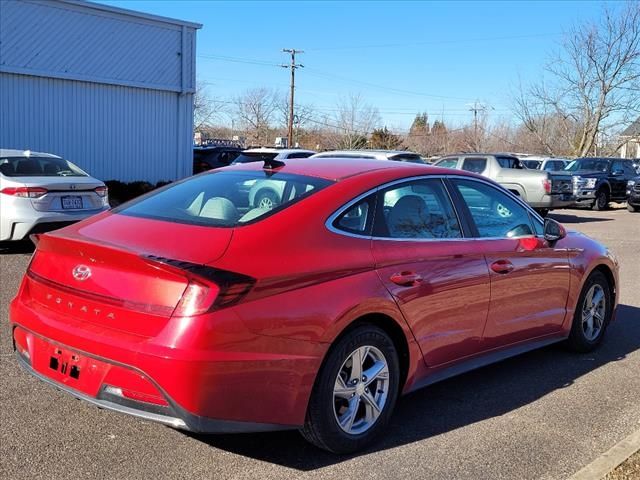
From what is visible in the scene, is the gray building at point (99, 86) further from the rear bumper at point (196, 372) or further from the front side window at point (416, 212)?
the rear bumper at point (196, 372)

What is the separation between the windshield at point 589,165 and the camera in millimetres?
24609

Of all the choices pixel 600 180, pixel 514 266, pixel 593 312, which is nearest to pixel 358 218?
pixel 514 266

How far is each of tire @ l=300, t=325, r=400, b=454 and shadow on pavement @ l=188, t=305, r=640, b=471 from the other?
0.13 m

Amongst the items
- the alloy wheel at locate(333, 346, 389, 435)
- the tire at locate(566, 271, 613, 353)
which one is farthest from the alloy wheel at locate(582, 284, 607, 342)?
the alloy wheel at locate(333, 346, 389, 435)

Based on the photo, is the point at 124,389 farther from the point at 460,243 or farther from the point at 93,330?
the point at 460,243

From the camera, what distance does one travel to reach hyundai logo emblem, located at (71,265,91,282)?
3.44 m

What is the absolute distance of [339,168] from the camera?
4.35m

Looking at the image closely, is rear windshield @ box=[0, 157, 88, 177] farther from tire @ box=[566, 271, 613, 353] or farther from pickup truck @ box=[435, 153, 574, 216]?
pickup truck @ box=[435, 153, 574, 216]

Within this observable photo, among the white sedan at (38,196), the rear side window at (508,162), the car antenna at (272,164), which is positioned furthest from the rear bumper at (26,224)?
the rear side window at (508,162)

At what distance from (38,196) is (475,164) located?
12.6 m

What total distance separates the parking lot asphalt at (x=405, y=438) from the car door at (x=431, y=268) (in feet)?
1.51

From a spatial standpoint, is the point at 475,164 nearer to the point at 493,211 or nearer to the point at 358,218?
the point at 493,211

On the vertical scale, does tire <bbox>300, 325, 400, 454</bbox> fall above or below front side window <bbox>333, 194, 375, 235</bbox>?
below

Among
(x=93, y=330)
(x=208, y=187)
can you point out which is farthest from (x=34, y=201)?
(x=93, y=330)
